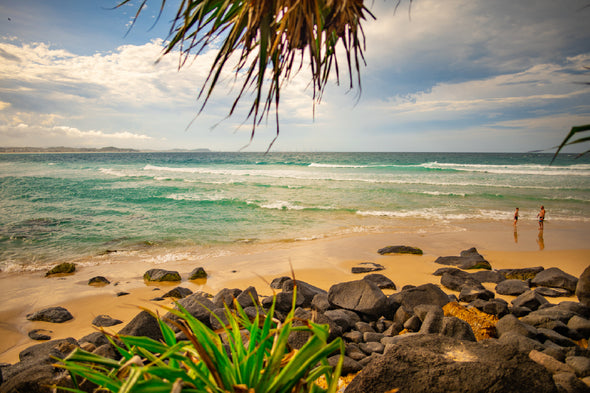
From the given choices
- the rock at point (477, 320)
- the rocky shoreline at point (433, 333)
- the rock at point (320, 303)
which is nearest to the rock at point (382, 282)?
the rocky shoreline at point (433, 333)

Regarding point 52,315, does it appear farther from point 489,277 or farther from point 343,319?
point 489,277

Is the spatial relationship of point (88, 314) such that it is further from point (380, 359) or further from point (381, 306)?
point (380, 359)

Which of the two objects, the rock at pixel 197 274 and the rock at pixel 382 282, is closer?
the rock at pixel 382 282

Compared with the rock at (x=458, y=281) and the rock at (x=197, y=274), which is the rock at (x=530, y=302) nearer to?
the rock at (x=458, y=281)

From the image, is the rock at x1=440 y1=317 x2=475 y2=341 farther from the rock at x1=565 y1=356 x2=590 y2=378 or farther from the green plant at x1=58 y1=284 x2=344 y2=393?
the green plant at x1=58 y1=284 x2=344 y2=393

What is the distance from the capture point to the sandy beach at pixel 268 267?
19.1 feet

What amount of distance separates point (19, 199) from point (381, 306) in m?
23.5

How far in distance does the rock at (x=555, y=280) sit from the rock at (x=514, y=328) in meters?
3.48

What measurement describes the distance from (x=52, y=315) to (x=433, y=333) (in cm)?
638

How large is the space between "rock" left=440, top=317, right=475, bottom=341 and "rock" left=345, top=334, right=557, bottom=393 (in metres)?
1.31

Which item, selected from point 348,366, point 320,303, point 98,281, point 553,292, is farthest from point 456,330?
point 98,281

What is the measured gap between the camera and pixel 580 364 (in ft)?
8.69

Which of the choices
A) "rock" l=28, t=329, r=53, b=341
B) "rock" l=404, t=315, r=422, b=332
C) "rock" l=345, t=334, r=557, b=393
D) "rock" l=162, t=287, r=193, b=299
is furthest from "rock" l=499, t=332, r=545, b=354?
"rock" l=28, t=329, r=53, b=341

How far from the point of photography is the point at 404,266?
328 inches
